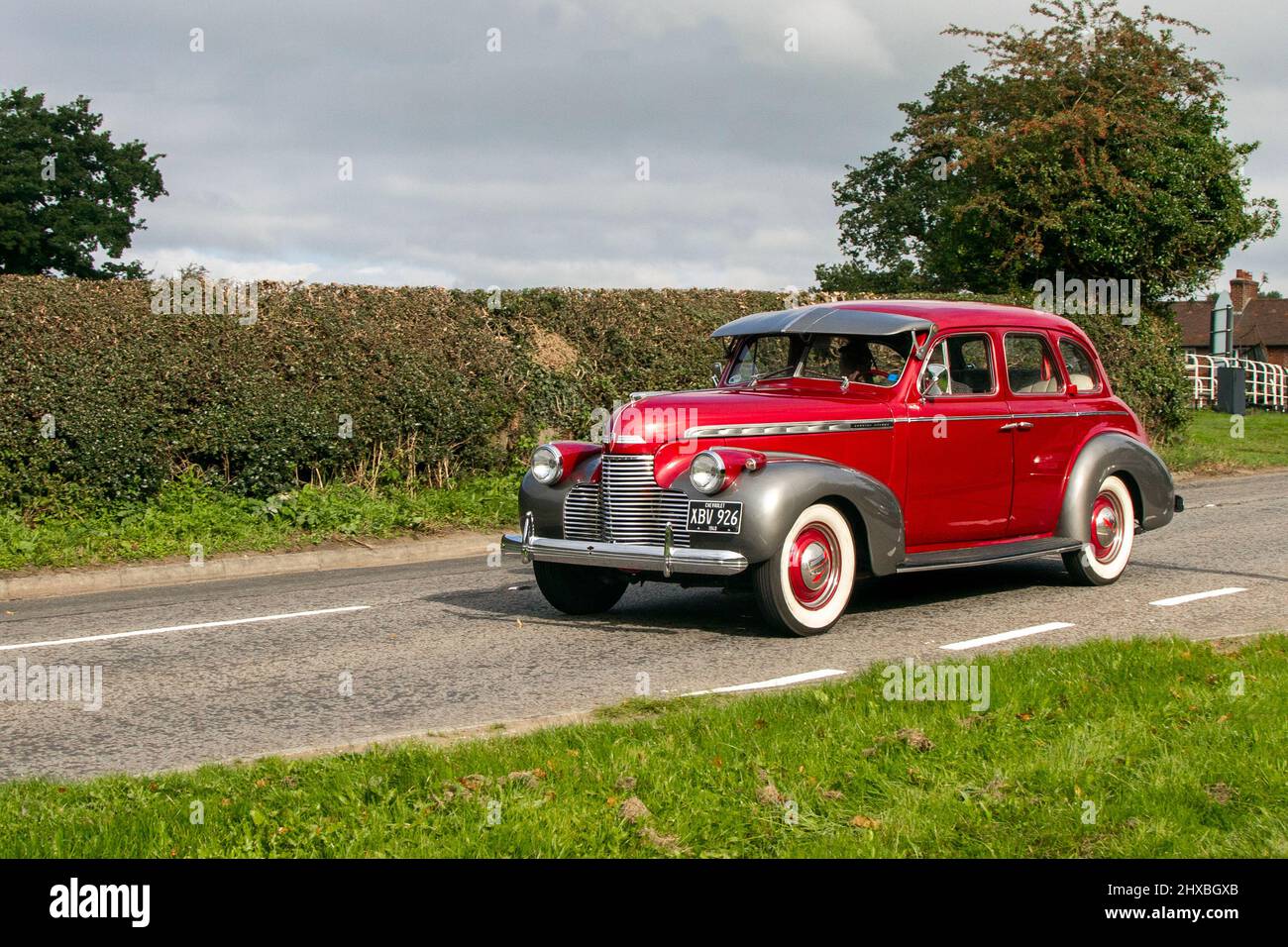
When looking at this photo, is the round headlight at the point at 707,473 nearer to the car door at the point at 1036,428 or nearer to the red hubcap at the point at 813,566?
the red hubcap at the point at 813,566

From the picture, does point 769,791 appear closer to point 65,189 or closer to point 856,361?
point 856,361

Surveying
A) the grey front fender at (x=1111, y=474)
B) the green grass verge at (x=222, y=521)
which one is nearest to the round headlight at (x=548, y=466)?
the grey front fender at (x=1111, y=474)

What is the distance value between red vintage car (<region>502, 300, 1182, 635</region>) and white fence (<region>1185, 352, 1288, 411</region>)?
112 ft

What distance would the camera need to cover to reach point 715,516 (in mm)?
8250

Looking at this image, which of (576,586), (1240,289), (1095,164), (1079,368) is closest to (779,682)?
(576,586)

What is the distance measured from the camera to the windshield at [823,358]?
31.3ft

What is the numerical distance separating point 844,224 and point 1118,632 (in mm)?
54954

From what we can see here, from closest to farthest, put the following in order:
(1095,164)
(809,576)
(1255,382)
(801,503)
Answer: (801,503) → (809,576) → (1095,164) → (1255,382)

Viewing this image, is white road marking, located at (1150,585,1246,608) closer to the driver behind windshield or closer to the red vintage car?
the red vintage car

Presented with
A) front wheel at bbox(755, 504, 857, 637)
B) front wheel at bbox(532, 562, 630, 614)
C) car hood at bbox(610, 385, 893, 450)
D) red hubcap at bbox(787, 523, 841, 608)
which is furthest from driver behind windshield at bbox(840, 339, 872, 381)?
front wheel at bbox(532, 562, 630, 614)

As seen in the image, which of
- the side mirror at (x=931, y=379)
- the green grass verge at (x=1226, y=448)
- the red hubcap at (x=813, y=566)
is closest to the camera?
the red hubcap at (x=813, y=566)

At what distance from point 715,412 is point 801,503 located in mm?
854

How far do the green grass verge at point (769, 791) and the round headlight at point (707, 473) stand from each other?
2.39 metres
